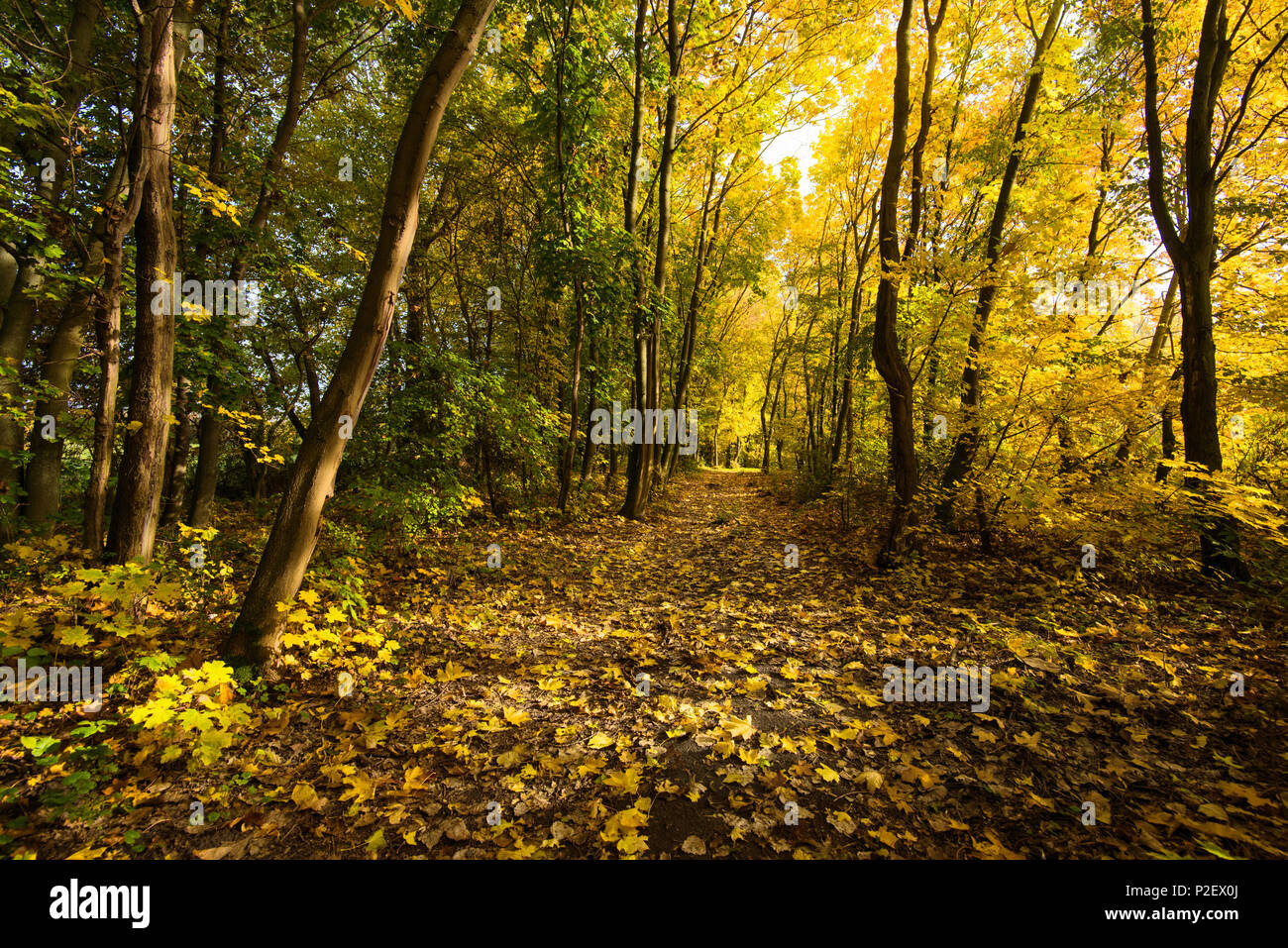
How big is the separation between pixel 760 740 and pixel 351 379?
164 inches

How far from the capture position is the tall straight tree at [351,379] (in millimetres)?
3613

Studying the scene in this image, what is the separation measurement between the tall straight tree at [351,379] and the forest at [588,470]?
3cm

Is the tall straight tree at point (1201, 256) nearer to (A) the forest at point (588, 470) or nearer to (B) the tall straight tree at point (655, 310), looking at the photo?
(A) the forest at point (588, 470)

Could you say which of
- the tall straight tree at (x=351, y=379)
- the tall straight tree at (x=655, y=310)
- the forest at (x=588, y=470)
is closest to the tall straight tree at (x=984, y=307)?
the forest at (x=588, y=470)

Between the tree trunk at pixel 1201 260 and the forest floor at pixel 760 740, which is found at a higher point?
the tree trunk at pixel 1201 260

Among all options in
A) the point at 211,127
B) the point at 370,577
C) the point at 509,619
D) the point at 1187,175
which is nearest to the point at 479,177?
the point at 211,127

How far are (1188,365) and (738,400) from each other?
28.8 meters

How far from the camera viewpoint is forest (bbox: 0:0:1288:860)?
106 inches

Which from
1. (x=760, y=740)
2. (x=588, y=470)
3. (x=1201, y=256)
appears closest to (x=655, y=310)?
(x=588, y=470)

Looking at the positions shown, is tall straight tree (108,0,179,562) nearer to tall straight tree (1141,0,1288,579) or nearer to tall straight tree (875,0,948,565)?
tall straight tree (875,0,948,565)

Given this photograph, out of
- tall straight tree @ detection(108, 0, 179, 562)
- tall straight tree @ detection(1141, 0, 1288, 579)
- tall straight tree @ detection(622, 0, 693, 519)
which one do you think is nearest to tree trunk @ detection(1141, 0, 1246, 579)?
tall straight tree @ detection(1141, 0, 1288, 579)

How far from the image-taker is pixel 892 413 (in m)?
7.18

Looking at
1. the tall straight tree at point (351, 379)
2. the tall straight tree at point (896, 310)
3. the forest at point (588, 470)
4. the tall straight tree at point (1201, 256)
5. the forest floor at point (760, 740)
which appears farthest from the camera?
the tall straight tree at point (896, 310)
